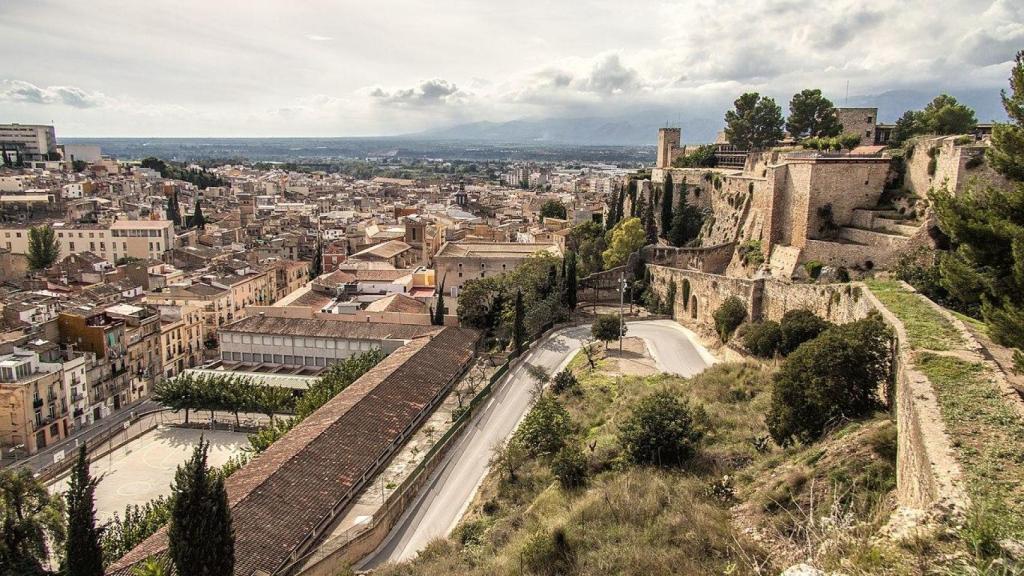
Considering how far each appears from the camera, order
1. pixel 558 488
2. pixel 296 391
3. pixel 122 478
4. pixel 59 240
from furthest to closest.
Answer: pixel 59 240 < pixel 296 391 < pixel 122 478 < pixel 558 488

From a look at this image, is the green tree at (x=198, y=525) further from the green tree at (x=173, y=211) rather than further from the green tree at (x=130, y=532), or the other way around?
the green tree at (x=173, y=211)

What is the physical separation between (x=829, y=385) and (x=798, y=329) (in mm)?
7982

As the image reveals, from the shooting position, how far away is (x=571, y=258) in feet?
120

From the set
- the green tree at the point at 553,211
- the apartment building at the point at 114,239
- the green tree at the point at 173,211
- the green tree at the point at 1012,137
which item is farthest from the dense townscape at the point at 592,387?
the green tree at the point at 173,211

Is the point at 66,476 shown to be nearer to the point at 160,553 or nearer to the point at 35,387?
the point at 35,387

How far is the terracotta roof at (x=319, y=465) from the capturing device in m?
16.7

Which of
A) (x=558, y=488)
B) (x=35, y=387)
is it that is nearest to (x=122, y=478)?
A: (x=35, y=387)

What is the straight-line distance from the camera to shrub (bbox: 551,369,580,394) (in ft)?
Answer: 82.0

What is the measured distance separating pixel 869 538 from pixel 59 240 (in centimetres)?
7710

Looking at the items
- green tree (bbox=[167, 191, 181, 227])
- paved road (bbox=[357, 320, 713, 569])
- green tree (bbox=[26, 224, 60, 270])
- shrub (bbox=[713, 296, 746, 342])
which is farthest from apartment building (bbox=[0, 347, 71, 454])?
green tree (bbox=[167, 191, 181, 227])

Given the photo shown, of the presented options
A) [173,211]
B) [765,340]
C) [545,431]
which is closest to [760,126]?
[765,340]

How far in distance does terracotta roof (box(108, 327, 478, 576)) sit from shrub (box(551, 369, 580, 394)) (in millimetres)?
5451

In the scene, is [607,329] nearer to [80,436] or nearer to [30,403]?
[80,436]

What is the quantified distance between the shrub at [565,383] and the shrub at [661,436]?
9580mm
